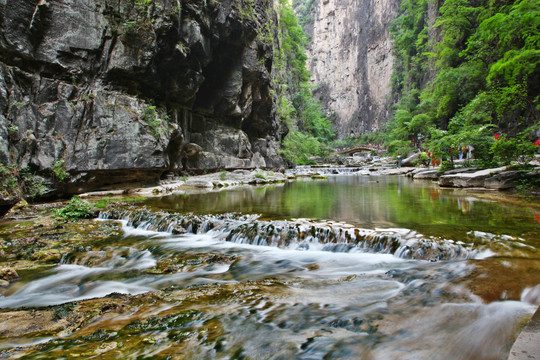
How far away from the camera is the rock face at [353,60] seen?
55.9 m

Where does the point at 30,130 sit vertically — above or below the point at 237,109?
below

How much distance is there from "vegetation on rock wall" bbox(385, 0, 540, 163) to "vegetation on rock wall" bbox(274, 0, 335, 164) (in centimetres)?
1172

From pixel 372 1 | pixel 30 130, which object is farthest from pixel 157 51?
pixel 372 1

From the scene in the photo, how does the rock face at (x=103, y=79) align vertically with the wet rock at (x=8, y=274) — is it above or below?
above

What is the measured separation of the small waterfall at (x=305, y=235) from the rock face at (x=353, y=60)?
5529cm

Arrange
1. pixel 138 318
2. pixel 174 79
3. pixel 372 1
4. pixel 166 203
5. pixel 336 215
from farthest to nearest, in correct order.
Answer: pixel 372 1, pixel 174 79, pixel 166 203, pixel 336 215, pixel 138 318

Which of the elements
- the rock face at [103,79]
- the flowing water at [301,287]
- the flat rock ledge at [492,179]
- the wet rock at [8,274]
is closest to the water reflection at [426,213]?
the flowing water at [301,287]

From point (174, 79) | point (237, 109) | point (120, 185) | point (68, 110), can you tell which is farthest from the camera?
point (237, 109)

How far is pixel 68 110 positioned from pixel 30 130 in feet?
5.38

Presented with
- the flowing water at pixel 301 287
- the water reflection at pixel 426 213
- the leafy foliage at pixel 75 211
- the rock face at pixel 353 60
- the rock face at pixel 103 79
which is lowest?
the flowing water at pixel 301 287

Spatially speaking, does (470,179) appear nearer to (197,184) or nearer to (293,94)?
(197,184)

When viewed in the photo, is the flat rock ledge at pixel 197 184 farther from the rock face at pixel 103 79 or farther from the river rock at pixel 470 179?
the river rock at pixel 470 179

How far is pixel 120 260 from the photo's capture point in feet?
15.1

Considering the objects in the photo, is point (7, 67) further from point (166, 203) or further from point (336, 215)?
point (336, 215)
